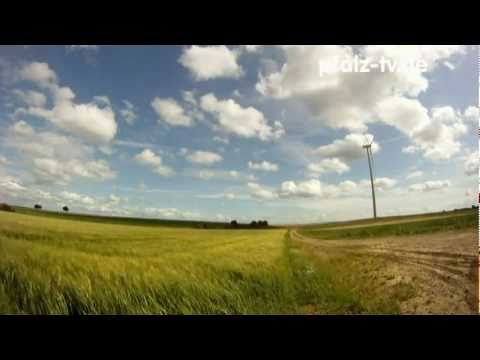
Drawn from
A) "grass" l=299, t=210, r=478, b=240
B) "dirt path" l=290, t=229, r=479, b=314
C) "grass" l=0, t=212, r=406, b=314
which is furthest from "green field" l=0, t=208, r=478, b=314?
"grass" l=299, t=210, r=478, b=240

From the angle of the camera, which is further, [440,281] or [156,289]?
[440,281]

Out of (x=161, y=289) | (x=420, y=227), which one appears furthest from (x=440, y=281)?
(x=420, y=227)

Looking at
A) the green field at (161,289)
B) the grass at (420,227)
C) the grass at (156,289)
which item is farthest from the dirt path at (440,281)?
the grass at (420,227)

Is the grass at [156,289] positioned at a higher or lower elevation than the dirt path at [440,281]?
higher

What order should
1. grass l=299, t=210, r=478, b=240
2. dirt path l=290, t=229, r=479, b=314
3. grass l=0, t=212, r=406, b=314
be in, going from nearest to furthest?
grass l=0, t=212, r=406, b=314 → dirt path l=290, t=229, r=479, b=314 → grass l=299, t=210, r=478, b=240

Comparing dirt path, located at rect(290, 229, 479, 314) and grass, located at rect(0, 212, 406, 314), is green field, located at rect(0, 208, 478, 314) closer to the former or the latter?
grass, located at rect(0, 212, 406, 314)

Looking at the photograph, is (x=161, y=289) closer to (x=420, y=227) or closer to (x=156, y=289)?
(x=156, y=289)

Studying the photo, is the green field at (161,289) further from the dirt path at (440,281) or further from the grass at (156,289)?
the dirt path at (440,281)

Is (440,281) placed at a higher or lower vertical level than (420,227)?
higher

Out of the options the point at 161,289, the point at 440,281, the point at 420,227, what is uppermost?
the point at 161,289

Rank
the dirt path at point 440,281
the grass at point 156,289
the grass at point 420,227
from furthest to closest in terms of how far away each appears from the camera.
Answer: the grass at point 420,227 < the dirt path at point 440,281 < the grass at point 156,289
